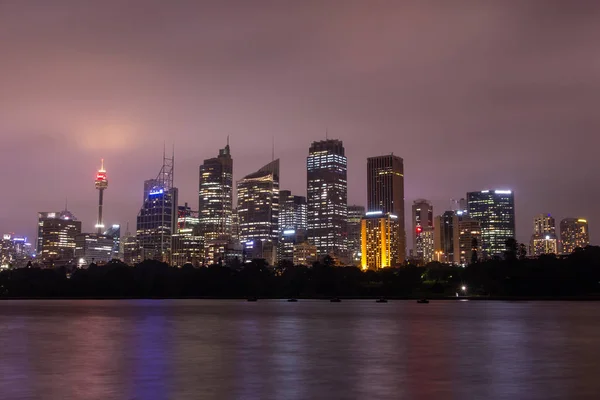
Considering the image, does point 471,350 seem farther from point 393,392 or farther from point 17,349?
point 17,349

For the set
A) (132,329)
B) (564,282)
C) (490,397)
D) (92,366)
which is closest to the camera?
(490,397)

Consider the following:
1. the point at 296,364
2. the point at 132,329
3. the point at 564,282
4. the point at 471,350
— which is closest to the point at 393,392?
the point at 296,364

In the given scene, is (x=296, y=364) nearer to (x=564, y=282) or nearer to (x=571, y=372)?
(x=571, y=372)

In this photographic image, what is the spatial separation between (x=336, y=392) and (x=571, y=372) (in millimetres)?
11750

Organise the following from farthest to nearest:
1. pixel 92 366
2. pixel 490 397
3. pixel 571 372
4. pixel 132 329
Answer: pixel 132 329
pixel 92 366
pixel 571 372
pixel 490 397

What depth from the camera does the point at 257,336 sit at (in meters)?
51.4

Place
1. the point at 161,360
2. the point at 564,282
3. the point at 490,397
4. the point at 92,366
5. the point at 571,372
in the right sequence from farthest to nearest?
the point at 564,282 < the point at 161,360 < the point at 92,366 < the point at 571,372 < the point at 490,397

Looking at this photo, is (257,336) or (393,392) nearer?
(393,392)

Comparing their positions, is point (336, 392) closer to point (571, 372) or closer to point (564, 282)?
point (571, 372)

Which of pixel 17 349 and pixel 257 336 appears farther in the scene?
pixel 257 336

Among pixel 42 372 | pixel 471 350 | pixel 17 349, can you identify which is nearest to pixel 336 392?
pixel 42 372

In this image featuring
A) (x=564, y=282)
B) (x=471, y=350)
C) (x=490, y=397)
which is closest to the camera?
(x=490, y=397)

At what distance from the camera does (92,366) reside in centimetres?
3183

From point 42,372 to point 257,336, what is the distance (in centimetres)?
2317
